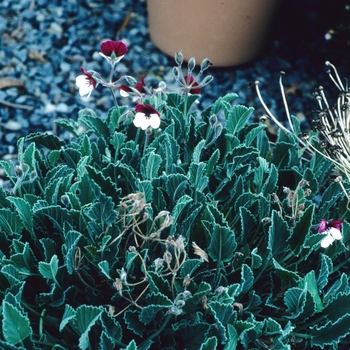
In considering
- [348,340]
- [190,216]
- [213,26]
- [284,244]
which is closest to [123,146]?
[190,216]

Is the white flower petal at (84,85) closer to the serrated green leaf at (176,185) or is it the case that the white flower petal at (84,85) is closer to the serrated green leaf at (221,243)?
the serrated green leaf at (176,185)

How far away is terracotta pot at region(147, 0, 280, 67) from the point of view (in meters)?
2.56

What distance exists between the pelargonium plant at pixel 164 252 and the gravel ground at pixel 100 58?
121 centimetres

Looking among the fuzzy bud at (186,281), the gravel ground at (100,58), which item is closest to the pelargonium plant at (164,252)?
the fuzzy bud at (186,281)

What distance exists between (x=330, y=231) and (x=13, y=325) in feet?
2.21

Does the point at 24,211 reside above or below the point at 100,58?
above

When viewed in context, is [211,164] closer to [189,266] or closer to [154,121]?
[154,121]

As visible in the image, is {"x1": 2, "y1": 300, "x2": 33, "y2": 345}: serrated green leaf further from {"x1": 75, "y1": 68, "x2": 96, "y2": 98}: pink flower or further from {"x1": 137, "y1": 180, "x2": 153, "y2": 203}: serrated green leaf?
{"x1": 75, "y1": 68, "x2": 96, "y2": 98}: pink flower

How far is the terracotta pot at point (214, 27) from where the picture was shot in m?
2.56

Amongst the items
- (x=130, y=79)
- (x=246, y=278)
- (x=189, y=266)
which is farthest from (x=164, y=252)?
(x=130, y=79)

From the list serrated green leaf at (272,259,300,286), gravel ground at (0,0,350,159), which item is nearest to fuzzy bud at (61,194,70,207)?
serrated green leaf at (272,259,300,286)

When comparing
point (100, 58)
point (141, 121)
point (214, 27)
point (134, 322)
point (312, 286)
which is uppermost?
point (141, 121)

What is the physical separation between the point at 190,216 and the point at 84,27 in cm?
210

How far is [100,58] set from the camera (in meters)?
2.84
